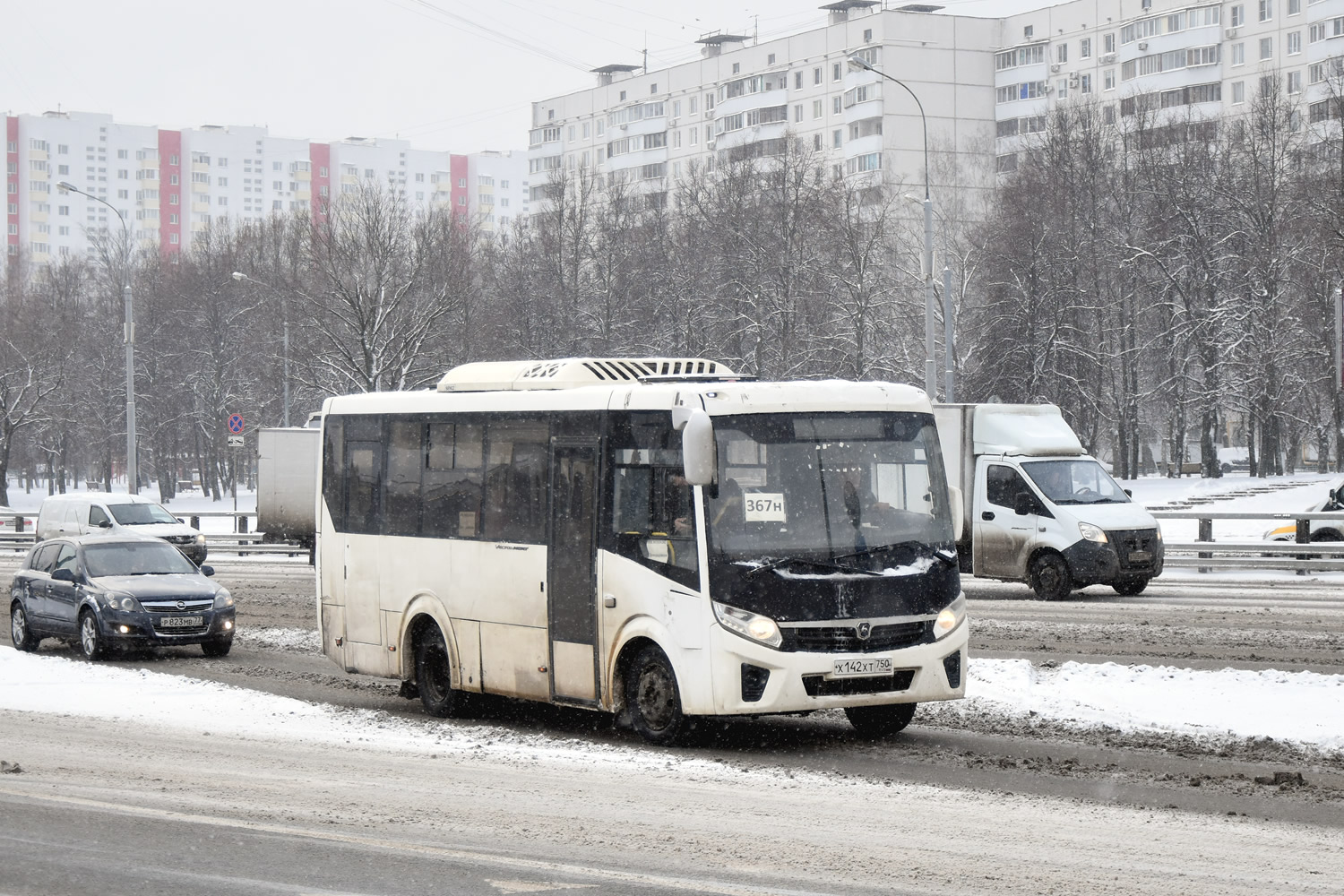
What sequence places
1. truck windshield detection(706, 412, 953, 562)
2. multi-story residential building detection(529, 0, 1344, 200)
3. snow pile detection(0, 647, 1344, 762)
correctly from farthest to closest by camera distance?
multi-story residential building detection(529, 0, 1344, 200)
snow pile detection(0, 647, 1344, 762)
truck windshield detection(706, 412, 953, 562)

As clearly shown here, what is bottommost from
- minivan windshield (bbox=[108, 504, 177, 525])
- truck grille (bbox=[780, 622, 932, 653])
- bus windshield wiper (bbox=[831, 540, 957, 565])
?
truck grille (bbox=[780, 622, 932, 653])

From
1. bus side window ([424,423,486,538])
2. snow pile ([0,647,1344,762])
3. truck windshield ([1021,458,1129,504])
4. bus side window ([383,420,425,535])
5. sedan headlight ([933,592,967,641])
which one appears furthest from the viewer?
truck windshield ([1021,458,1129,504])

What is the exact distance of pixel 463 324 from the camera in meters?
65.6

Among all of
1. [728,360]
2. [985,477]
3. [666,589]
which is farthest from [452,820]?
[728,360]

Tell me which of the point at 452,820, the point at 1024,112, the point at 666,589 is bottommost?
the point at 452,820

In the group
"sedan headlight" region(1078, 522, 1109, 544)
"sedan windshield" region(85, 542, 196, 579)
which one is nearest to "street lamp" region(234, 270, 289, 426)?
"sedan windshield" region(85, 542, 196, 579)

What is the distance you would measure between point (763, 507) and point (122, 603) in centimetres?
978

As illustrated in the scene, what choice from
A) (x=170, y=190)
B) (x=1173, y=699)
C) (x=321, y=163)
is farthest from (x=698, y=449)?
(x=321, y=163)

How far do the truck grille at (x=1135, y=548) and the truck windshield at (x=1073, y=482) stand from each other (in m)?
0.56

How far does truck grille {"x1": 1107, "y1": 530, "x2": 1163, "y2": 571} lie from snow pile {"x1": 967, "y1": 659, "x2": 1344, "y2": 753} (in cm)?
859

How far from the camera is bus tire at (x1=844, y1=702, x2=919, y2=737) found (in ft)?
38.0

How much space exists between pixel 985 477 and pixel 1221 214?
39528 millimetres

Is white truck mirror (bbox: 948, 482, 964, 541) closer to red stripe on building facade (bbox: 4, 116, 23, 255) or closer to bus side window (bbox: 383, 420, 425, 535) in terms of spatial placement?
bus side window (bbox: 383, 420, 425, 535)

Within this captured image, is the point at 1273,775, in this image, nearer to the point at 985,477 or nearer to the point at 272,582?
the point at 985,477
